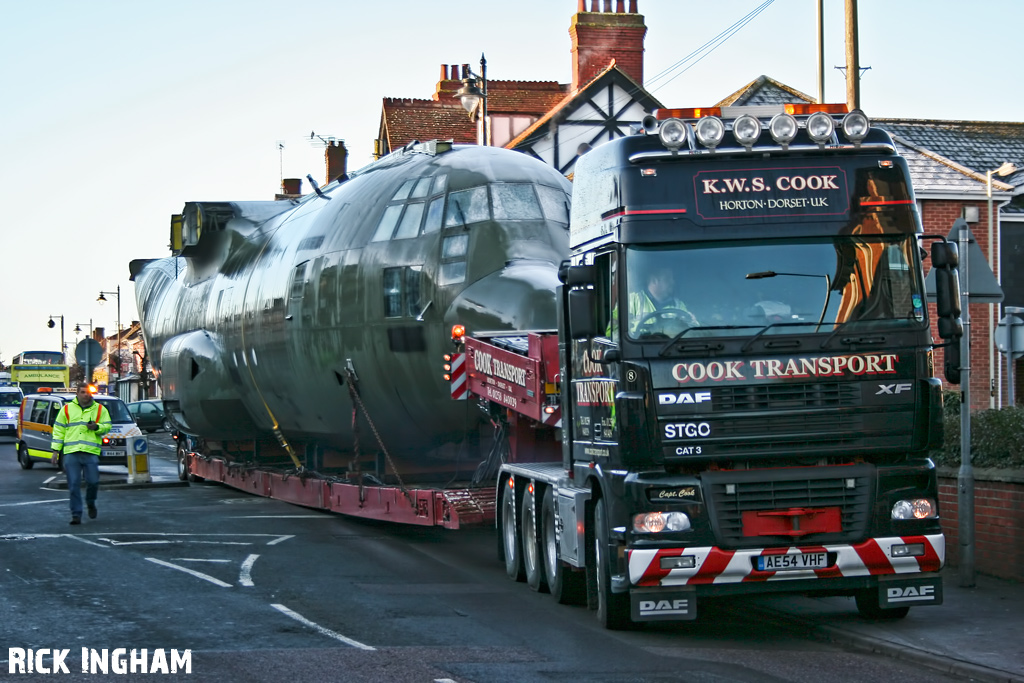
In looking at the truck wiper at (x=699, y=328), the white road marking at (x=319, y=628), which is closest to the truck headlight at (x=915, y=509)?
the truck wiper at (x=699, y=328)

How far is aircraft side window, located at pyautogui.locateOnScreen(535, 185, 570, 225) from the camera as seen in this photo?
47.2 ft

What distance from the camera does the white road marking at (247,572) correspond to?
39.1ft

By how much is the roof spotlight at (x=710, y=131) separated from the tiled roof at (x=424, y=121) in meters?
36.9

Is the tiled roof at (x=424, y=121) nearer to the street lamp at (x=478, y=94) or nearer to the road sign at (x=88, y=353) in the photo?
the road sign at (x=88, y=353)

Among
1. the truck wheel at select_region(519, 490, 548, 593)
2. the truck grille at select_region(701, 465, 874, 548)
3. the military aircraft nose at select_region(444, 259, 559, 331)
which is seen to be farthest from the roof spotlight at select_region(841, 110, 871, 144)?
the military aircraft nose at select_region(444, 259, 559, 331)

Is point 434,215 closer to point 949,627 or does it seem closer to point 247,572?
point 247,572

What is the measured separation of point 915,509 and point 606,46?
32.2 m

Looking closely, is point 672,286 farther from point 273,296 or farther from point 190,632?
point 273,296

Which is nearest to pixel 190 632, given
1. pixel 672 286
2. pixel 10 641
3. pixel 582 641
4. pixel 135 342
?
pixel 10 641

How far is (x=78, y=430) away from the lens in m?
17.3

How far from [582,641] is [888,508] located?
224 centimetres

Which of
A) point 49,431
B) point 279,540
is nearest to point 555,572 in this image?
point 279,540

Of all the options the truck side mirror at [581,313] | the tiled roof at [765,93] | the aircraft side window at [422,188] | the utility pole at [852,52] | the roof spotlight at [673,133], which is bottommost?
the truck side mirror at [581,313]

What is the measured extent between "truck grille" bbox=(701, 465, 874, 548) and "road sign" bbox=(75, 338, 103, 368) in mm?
22826
